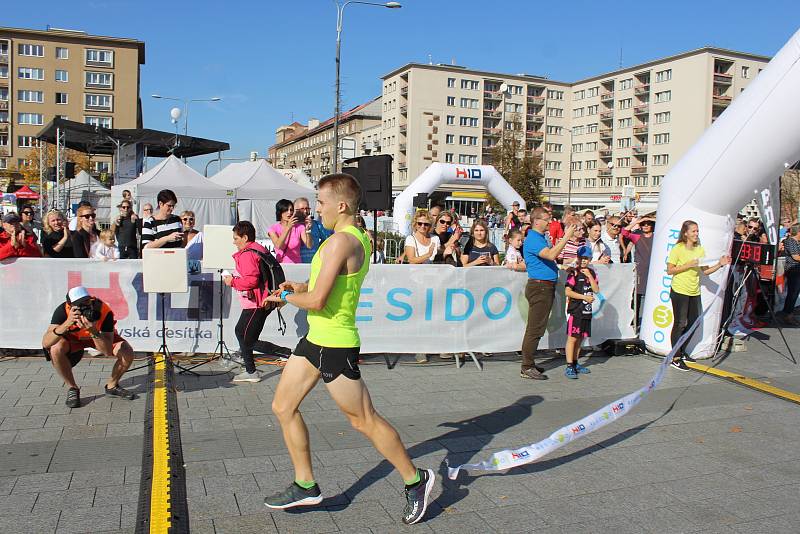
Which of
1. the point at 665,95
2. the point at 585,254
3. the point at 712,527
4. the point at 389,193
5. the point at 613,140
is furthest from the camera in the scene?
the point at 613,140

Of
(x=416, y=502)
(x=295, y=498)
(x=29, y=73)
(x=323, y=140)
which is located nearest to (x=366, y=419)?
(x=416, y=502)

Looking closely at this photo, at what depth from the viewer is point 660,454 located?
212 inches

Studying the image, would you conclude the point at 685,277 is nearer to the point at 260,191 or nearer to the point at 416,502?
the point at 416,502

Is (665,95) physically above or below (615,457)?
above

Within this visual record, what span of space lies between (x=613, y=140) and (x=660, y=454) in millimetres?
96191

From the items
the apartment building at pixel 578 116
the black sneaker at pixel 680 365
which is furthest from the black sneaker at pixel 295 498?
the apartment building at pixel 578 116

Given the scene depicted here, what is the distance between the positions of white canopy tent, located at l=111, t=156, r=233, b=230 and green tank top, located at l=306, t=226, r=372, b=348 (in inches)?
796

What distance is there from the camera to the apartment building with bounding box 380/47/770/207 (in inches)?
3285

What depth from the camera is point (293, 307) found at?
334 inches

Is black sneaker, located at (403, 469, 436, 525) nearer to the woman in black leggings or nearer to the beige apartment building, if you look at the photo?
the woman in black leggings

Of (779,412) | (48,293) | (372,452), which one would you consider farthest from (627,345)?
(48,293)

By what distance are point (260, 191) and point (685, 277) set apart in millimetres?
18920

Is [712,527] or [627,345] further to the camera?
[627,345]

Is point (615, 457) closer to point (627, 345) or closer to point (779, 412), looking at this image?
point (779, 412)
